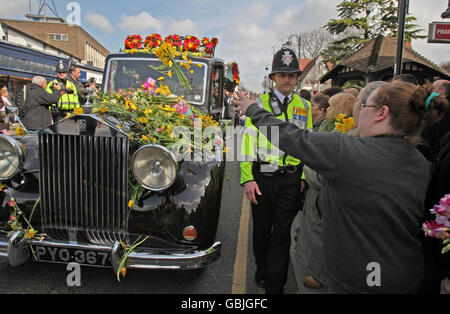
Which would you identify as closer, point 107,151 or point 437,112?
point 437,112

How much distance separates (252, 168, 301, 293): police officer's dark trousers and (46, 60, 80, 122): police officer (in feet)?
18.0

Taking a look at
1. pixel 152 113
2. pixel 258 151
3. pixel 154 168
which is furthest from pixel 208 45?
pixel 154 168

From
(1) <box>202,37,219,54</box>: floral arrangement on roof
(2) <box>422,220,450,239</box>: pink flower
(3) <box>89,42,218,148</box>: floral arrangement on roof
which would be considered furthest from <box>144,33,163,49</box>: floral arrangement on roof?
(2) <box>422,220,450,239</box>: pink flower

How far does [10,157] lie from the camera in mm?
2512

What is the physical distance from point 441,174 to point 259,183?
130 cm

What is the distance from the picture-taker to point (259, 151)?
8.10 ft

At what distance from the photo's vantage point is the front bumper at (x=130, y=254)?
220cm

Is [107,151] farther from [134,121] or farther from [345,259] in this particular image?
[345,259]

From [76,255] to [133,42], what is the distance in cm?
343

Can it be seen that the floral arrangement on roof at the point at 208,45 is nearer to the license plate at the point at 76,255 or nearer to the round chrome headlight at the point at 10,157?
the round chrome headlight at the point at 10,157

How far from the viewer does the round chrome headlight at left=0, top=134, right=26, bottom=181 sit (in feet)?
8.16

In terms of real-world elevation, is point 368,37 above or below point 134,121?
above
